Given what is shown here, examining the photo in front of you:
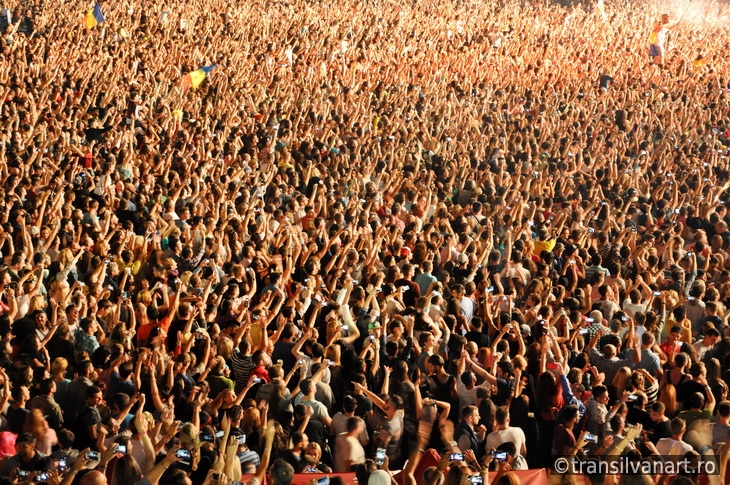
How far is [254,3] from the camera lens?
27750mm

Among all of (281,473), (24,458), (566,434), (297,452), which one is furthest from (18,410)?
(566,434)

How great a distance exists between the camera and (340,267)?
37.1 feet

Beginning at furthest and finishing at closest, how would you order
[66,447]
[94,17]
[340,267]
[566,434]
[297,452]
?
[94,17] → [340,267] → [566,434] → [297,452] → [66,447]

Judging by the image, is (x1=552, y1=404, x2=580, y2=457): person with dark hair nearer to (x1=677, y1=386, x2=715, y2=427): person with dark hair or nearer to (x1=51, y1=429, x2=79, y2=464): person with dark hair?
(x1=677, y1=386, x2=715, y2=427): person with dark hair

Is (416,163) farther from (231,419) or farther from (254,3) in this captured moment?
(254,3)

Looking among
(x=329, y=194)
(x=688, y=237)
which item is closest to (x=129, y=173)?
(x=329, y=194)

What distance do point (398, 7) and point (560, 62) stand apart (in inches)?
251

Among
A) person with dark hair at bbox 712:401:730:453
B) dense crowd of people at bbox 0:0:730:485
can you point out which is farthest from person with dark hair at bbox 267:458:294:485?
person with dark hair at bbox 712:401:730:453

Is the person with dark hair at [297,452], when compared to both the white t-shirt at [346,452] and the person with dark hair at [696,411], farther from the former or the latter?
the person with dark hair at [696,411]

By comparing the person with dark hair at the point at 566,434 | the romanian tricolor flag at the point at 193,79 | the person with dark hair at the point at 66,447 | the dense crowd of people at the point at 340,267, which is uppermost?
the person with dark hair at the point at 566,434

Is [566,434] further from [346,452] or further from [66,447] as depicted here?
[66,447]

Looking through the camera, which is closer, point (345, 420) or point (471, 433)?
point (471, 433)

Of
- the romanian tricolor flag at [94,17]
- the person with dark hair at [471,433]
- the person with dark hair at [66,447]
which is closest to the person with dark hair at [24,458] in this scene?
the person with dark hair at [66,447]

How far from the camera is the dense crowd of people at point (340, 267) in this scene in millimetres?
7738
